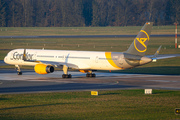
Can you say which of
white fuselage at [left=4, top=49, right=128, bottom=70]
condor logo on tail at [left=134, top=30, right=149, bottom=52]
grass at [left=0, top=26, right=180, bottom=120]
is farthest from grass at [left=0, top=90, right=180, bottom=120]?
white fuselage at [left=4, top=49, right=128, bottom=70]

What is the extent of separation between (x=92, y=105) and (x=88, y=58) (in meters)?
19.7

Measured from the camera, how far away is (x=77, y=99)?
3191 centimetres

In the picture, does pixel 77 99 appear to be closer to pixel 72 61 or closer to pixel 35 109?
pixel 35 109

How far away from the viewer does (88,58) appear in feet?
158

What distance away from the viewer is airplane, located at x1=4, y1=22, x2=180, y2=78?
44.7 m

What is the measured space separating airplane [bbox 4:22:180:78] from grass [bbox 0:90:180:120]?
9070 millimetres

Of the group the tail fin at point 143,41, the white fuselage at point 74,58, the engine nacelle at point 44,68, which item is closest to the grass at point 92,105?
the tail fin at point 143,41

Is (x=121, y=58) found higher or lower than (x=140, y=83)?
higher

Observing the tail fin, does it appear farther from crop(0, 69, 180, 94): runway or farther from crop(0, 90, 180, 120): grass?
crop(0, 90, 180, 120): grass

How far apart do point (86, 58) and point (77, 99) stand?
17.0 m

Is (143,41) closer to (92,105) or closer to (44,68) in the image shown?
(44,68)

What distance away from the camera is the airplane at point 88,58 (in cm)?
4466

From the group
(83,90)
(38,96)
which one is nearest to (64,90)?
(83,90)

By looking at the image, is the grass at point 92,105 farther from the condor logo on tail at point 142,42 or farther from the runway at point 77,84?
the condor logo on tail at point 142,42
